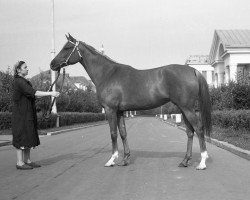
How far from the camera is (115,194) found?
6.05 metres

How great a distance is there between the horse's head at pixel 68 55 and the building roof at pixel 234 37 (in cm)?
3794

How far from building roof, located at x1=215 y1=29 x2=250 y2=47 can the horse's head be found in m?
37.9

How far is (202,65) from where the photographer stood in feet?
222

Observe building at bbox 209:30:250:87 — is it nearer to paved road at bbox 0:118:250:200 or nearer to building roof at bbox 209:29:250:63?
building roof at bbox 209:29:250:63

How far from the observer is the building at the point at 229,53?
45.3 meters

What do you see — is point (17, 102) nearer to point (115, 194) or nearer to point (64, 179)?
point (64, 179)

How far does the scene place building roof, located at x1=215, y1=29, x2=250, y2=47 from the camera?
4585 centimetres

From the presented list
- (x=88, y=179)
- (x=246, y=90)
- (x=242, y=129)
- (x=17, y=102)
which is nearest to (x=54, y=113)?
(x=246, y=90)

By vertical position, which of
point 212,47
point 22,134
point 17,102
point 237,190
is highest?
point 212,47

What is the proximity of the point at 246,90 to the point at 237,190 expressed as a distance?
16.6m

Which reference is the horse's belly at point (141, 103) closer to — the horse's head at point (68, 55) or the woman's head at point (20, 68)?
the horse's head at point (68, 55)

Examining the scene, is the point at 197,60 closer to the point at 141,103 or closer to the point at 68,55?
the point at 68,55

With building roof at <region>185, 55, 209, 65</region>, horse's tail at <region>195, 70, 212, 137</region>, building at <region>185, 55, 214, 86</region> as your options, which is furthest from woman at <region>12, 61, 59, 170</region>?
building roof at <region>185, 55, 209, 65</region>

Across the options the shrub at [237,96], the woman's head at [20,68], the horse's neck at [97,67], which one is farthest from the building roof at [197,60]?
the woman's head at [20,68]
